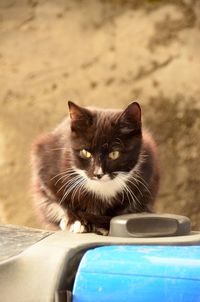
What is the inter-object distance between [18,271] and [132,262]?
13 cm

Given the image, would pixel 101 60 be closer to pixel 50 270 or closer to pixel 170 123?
pixel 170 123

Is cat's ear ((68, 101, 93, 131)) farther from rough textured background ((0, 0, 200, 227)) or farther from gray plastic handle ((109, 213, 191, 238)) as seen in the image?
rough textured background ((0, 0, 200, 227))

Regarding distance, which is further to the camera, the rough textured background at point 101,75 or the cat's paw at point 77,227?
the rough textured background at point 101,75

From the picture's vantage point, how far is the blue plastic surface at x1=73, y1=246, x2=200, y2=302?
671mm

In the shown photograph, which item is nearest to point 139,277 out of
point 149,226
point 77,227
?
point 149,226

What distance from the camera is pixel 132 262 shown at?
0.72 m

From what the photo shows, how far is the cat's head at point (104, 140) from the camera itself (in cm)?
120

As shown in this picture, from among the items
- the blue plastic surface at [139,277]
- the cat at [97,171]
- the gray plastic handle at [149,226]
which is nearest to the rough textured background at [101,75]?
the cat at [97,171]

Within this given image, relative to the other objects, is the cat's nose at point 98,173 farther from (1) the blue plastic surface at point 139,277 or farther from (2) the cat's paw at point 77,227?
(1) the blue plastic surface at point 139,277

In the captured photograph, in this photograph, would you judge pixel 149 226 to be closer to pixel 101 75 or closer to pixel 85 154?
pixel 85 154

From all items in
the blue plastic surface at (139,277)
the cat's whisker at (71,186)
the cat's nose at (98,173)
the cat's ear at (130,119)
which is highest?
the cat's ear at (130,119)

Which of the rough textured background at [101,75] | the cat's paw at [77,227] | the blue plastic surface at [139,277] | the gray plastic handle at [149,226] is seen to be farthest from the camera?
the rough textured background at [101,75]

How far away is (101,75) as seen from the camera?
175 centimetres

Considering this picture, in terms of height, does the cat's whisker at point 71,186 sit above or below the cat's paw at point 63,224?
above
